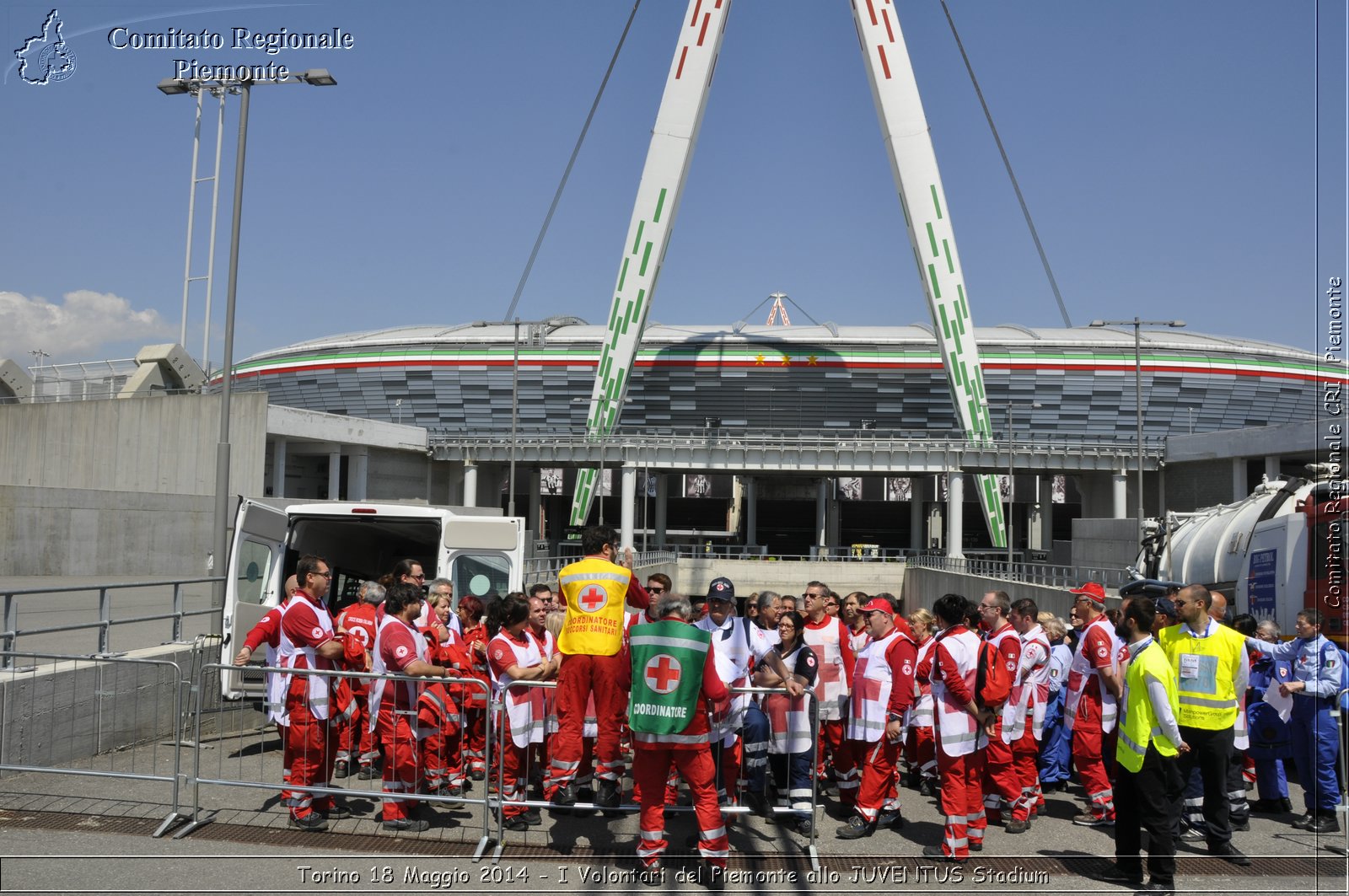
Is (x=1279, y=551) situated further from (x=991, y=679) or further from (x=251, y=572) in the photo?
(x=251, y=572)

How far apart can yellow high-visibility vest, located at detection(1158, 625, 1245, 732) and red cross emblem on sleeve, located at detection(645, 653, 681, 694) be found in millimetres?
3443

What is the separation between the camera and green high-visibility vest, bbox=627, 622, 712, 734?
255 inches

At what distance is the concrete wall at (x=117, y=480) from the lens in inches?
1073

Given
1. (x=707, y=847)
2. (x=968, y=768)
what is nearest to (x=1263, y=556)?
(x=968, y=768)

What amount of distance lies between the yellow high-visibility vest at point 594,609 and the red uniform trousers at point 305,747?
6.39 ft

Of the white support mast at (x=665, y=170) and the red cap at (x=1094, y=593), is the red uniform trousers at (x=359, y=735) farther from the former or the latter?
the white support mast at (x=665, y=170)

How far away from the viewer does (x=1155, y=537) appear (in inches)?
799

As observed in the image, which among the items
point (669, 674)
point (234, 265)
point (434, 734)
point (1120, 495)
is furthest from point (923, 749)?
point (1120, 495)

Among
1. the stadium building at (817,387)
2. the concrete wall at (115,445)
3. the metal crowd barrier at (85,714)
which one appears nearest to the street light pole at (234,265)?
the metal crowd barrier at (85,714)

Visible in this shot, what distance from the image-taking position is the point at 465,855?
709 centimetres

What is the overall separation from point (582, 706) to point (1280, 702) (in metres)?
5.45

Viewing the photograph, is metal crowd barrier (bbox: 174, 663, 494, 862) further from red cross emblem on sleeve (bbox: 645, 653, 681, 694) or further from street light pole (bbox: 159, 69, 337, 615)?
street light pole (bbox: 159, 69, 337, 615)

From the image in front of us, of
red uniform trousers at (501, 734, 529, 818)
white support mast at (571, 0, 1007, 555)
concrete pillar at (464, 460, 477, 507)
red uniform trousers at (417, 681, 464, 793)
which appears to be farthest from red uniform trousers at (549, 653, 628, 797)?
concrete pillar at (464, 460, 477, 507)

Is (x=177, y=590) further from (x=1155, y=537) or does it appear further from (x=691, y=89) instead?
(x=691, y=89)
